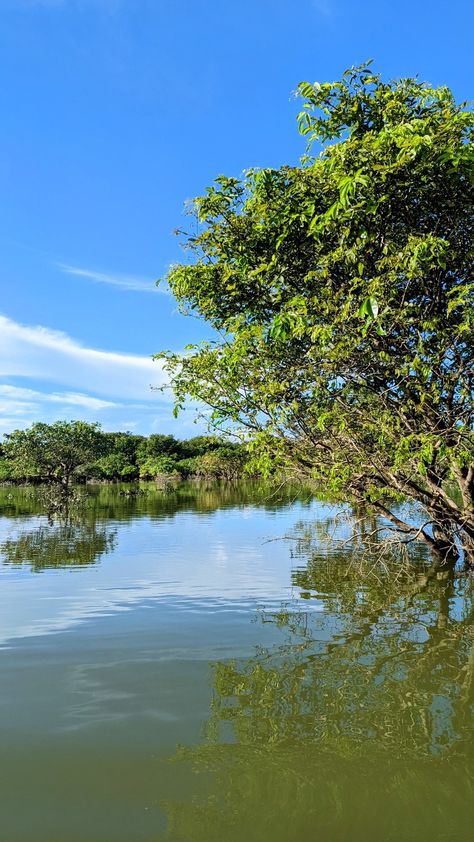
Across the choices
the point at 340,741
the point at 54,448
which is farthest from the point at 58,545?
the point at 54,448

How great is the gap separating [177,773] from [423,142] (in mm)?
9585

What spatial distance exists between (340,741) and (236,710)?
4.18 ft

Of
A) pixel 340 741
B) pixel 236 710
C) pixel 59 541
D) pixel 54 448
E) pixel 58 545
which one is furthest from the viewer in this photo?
pixel 54 448

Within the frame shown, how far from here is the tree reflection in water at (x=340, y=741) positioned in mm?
4383

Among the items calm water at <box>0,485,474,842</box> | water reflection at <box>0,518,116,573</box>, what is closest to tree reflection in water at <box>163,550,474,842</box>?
calm water at <box>0,485,474,842</box>

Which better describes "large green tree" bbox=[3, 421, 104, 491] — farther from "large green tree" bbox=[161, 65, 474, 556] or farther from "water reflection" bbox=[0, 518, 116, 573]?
"large green tree" bbox=[161, 65, 474, 556]

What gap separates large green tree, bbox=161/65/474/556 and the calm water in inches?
132

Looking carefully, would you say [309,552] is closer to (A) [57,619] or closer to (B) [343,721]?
(A) [57,619]

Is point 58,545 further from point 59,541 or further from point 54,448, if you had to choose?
point 54,448

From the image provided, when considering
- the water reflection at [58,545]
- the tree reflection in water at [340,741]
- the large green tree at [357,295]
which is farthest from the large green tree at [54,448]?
the tree reflection in water at [340,741]

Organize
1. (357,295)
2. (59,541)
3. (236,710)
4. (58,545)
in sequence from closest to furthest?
1. (236,710)
2. (357,295)
3. (58,545)
4. (59,541)

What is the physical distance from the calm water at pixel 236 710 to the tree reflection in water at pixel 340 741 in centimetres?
2

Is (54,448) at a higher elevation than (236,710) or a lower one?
higher

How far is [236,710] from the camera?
626cm
